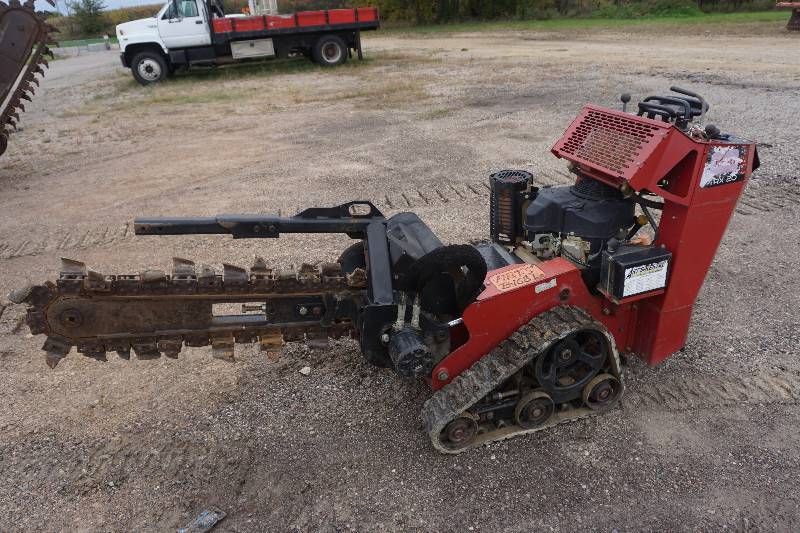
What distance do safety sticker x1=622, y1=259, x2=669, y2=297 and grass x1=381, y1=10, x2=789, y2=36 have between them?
82.3 ft

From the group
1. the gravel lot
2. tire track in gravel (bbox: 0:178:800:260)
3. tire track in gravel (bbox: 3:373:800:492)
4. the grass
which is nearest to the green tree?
the grass

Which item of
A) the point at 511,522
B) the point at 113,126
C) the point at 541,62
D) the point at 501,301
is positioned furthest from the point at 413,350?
the point at 541,62

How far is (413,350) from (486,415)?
0.81 meters

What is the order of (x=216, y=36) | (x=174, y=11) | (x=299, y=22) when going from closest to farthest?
(x=174, y=11) < (x=216, y=36) < (x=299, y=22)

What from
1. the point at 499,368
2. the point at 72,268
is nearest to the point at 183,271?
the point at 72,268

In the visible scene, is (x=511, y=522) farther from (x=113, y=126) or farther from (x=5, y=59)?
(x=113, y=126)

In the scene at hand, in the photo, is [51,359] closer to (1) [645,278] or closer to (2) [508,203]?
(2) [508,203]

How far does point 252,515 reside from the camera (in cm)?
325

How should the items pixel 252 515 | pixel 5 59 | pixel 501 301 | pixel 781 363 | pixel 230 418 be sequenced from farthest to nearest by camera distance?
pixel 5 59 → pixel 781 363 → pixel 230 418 → pixel 501 301 → pixel 252 515

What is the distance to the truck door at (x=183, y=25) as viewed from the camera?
17156mm

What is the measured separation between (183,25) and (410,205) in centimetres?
1312

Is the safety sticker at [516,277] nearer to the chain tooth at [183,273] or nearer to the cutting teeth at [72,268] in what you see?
the chain tooth at [183,273]

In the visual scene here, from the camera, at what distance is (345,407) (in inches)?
→ 158

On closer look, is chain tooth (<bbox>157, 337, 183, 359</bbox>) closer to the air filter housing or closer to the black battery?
the air filter housing
